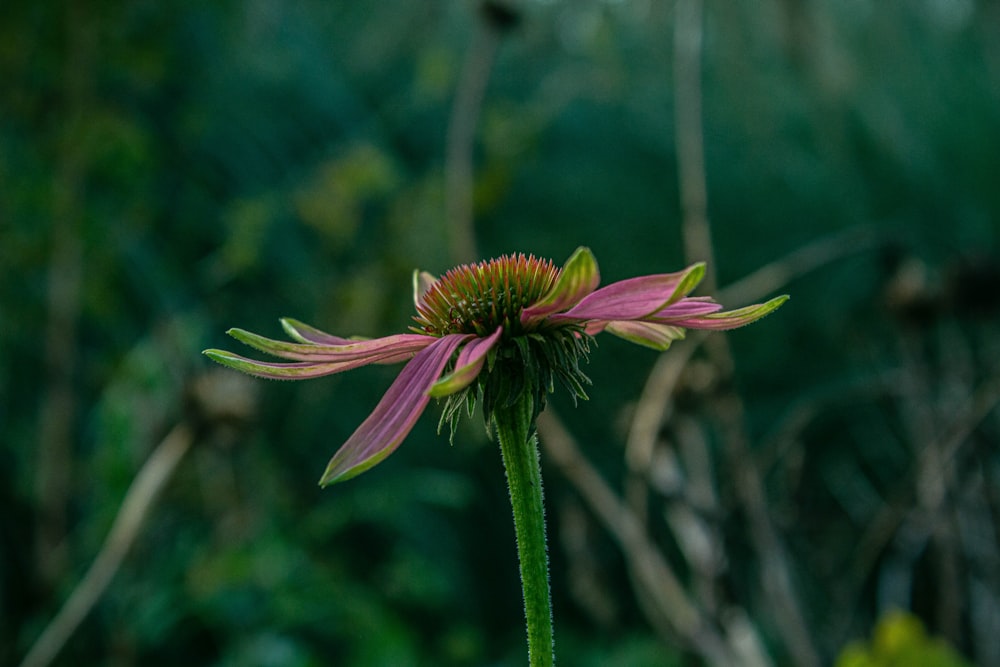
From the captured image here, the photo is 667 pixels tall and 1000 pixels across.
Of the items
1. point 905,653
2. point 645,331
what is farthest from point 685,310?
point 905,653

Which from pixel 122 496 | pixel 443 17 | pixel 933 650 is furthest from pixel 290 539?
pixel 443 17

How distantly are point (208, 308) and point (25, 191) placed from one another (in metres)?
0.47

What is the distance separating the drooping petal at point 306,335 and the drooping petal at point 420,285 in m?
0.06

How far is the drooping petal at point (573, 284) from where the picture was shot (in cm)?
31

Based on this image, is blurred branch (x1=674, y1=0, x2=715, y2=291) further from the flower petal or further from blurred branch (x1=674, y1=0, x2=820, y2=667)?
the flower petal

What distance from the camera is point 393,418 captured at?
325mm

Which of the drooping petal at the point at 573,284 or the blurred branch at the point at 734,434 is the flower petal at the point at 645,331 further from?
the blurred branch at the point at 734,434

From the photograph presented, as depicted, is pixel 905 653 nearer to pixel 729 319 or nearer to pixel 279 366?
pixel 729 319

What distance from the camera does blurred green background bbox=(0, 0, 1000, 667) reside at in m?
1.26

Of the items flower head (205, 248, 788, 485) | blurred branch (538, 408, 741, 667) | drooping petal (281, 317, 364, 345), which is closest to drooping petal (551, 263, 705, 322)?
flower head (205, 248, 788, 485)

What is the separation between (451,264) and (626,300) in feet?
→ 5.64

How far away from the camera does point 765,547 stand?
107 centimetres

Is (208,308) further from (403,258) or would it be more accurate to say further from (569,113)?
(569,113)

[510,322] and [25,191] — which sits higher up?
[25,191]
